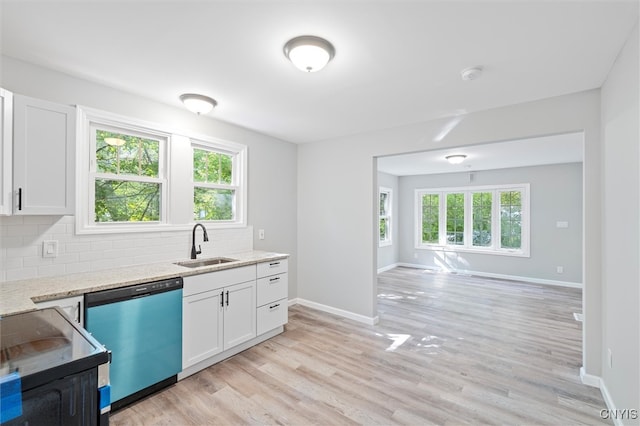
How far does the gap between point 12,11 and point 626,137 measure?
3777mm

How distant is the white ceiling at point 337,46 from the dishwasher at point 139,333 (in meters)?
1.72

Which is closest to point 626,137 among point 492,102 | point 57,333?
point 492,102

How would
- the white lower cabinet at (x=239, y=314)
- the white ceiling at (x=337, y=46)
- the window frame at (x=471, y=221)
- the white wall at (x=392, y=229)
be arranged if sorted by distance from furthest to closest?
the white wall at (x=392, y=229), the window frame at (x=471, y=221), the white lower cabinet at (x=239, y=314), the white ceiling at (x=337, y=46)

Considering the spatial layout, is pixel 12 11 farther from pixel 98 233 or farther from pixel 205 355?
pixel 205 355

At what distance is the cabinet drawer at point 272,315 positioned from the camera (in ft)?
10.3

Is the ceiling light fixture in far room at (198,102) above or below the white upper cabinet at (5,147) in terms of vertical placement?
above

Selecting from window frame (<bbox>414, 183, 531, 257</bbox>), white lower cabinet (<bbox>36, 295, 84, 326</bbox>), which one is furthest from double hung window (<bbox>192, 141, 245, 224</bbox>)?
window frame (<bbox>414, 183, 531, 257</bbox>)

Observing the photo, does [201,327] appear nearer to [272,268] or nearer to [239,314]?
[239,314]

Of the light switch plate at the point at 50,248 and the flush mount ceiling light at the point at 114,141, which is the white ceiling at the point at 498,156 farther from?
the light switch plate at the point at 50,248

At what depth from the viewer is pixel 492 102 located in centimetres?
283

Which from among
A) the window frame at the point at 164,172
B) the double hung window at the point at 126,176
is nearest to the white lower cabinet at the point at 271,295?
the window frame at the point at 164,172

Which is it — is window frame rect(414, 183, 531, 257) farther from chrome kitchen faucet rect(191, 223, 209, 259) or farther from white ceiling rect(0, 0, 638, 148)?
chrome kitchen faucet rect(191, 223, 209, 259)

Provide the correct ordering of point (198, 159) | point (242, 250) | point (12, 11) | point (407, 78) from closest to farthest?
point (12, 11)
point (407, 78)
point (198, 159)
point (242, 250)

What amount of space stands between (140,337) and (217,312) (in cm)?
67
